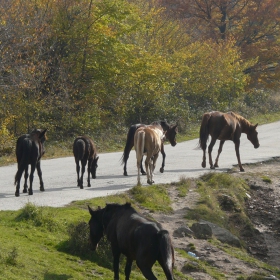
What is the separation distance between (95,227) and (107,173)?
1021cm

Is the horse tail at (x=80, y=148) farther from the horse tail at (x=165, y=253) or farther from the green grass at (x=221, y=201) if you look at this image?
the horse tail at (x=165, y=253)

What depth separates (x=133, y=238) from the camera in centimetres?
904

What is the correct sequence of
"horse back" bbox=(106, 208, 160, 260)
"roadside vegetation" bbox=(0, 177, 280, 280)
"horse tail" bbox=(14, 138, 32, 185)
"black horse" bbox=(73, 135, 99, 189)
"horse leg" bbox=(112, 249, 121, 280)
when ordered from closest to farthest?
"horse back" bbox=(106, 208, 160, 260), "roadside vegetation" bbox=(0, 177, 280, 280), "horse leg" bbox=(112, 249, 121, 280), "horse tail" bbox=(14, 138, 32, 185), "black horse" bbox=(73, 135, 99, 189)

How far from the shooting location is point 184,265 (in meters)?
11.7

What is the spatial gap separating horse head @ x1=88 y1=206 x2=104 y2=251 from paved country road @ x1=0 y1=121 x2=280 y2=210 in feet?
10.0

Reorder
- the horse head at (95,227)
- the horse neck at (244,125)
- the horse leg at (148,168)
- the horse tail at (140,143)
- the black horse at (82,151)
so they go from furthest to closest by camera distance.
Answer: the horse neck at (244,125) < the horse leg at (148,168) < the horse tail at (140,143) < the black horse at (82,151) < the horse head at (95,227)

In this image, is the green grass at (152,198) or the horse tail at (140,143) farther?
the horse tail at (140,143)

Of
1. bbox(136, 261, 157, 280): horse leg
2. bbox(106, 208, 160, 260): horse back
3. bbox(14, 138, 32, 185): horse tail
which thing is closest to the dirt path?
bbox(106, 208, 160, 260): horse back

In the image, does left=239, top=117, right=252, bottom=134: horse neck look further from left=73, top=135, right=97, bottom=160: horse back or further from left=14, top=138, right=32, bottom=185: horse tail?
left=14, top=138, right=32, bottom=185: horse tail

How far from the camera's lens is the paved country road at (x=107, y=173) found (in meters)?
15.0

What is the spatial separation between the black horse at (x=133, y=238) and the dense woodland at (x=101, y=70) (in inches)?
593

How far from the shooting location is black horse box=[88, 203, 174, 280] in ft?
28.3

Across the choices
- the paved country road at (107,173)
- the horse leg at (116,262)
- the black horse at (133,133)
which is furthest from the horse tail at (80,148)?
the horse leg at (116,262)

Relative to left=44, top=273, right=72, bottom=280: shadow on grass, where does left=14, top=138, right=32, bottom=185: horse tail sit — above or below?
above
